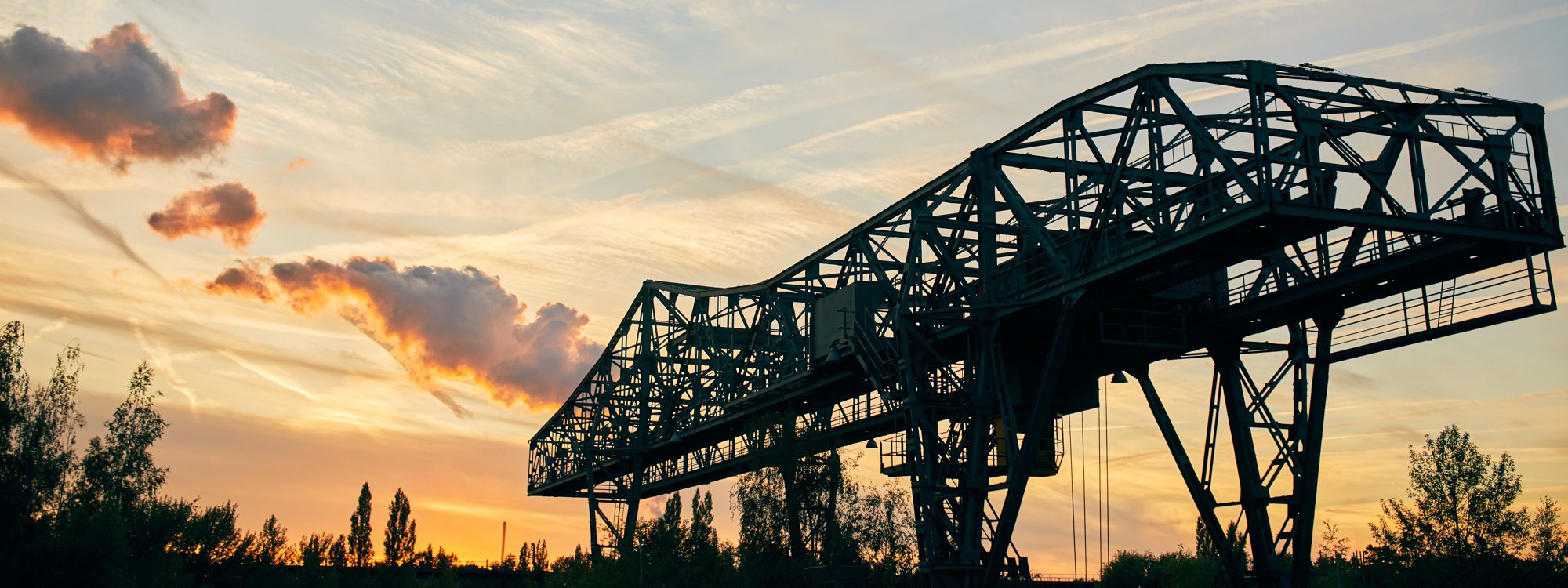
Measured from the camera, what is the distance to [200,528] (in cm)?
6116

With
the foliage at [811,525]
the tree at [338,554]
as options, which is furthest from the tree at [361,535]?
the foliage at [811,525]

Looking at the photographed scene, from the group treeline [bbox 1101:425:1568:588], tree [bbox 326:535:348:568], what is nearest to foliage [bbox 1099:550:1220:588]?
treeline [bbox 1101:425:1568:588]

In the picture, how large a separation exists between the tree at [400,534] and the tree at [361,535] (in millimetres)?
2888

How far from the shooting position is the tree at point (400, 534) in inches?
3529

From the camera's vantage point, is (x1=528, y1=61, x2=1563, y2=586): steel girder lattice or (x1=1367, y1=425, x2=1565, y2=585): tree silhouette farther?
(x1=1367, y1=425, x2=1565, y2=585): tree silhouette

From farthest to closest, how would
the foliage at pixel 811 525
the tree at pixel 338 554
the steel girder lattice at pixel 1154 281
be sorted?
the tree at pixel 338 554 < the foliage at pixel 811 525 < the steel girder lattice at pixel 1154 281

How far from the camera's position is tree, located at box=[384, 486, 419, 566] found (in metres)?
89.6

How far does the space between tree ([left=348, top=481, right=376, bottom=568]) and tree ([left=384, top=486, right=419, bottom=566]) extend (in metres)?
2.89

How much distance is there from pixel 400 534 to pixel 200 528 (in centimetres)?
3104

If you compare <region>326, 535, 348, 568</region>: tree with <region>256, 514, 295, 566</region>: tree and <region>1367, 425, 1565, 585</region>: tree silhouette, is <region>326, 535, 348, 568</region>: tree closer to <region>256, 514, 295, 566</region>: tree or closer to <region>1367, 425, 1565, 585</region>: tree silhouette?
<region>256, 514, 295, 566</region>: tree

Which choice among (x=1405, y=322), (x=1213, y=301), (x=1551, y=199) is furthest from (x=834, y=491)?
(x=1551, y=199)

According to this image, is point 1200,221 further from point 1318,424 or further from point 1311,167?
point 1318,424

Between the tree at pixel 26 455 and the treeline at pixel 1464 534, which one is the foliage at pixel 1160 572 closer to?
the treeline at pixel 1464 534

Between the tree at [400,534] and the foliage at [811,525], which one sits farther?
the tree at [400,534]
